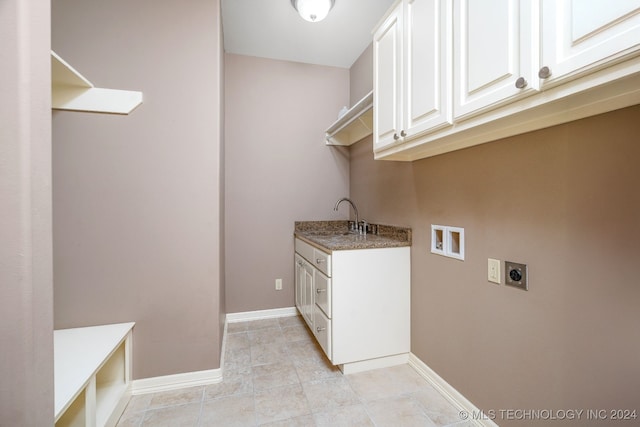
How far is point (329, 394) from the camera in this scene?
171 centimetres

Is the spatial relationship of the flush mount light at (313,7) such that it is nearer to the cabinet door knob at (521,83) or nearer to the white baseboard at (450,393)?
the cabinet door knob at (521,83)

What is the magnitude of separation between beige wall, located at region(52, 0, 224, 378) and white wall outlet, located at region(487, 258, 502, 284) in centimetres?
160

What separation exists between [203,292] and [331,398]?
3.40ft

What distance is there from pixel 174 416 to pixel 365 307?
4.15 ft

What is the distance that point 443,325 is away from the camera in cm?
170

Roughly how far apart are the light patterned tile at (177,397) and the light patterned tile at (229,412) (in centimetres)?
10

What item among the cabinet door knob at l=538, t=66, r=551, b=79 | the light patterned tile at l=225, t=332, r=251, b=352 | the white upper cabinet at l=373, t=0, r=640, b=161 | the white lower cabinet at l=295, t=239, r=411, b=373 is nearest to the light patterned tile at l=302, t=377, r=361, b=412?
the white lower cabinet at l=295, t=239, r=411, b=373

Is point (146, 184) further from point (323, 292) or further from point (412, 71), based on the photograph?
point (412, 71)

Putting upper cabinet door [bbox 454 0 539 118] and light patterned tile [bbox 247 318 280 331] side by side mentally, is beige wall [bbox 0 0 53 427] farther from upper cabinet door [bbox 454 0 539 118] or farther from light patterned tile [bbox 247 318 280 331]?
light patterned tile [bbox 247 318 280 331]

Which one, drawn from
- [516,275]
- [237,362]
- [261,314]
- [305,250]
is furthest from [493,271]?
[261,314]

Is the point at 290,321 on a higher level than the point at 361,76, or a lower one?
lower

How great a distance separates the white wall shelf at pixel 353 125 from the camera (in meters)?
2.13

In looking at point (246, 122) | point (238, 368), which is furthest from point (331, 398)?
point (246, 122)

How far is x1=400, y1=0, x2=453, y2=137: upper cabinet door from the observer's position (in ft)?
3.93
